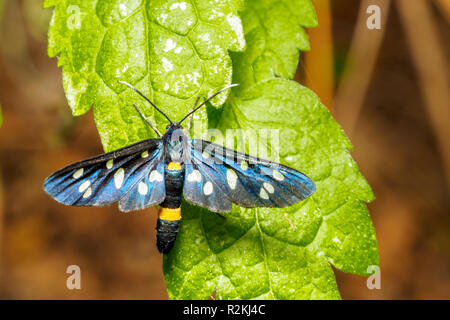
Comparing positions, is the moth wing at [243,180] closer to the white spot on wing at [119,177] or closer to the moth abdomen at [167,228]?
the moth abdomen at [167,228]

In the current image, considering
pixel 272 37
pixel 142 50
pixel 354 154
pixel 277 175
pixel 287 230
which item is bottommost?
pixel 287 230

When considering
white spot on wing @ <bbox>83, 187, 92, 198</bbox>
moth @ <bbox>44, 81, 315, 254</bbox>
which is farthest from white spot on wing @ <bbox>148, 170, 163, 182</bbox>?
white spot on wing @ <bbox>83, 187, 92, 198</bbox>

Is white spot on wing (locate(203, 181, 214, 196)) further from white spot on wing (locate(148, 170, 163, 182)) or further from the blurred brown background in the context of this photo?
the blurred brown background

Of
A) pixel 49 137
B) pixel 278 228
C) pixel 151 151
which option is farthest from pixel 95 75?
pixel 49 137

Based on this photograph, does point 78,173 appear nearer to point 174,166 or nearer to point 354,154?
point 174,166

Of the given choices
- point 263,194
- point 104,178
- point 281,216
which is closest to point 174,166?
point 104,178

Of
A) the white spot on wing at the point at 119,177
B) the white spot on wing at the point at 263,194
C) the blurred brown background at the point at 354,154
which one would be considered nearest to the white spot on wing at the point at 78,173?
the white spot on wing at the point at 119,177
